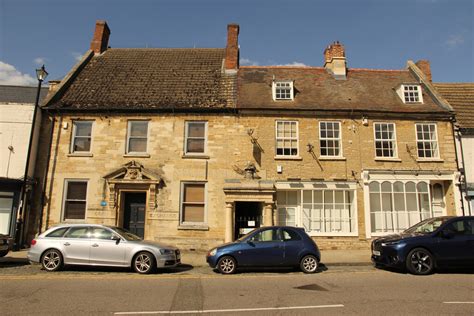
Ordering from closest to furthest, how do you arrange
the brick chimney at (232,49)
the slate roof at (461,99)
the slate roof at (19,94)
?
the slate roof at (461,99), the slate roof at (19,94), the brick chimney at (232,49)

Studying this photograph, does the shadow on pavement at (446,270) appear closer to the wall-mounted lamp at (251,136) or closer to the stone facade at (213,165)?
the stone facade at (213,165)

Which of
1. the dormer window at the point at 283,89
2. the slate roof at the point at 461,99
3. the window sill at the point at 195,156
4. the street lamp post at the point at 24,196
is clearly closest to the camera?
the street lamp post at the point at 24,196

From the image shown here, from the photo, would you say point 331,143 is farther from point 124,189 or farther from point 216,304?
point 216,304

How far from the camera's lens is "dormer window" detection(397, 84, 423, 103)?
60.5 feet

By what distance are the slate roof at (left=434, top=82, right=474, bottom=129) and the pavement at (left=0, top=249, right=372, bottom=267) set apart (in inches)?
363

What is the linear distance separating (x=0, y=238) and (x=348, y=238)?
14.0m

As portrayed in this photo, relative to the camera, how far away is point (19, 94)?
19.9 metres

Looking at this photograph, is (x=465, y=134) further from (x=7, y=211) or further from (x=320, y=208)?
(x=7, y=211)

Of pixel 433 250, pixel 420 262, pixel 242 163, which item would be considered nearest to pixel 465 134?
pixel 433 250

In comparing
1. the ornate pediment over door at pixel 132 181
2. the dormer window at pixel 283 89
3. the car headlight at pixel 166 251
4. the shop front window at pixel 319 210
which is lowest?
the car headlight at pixel 166 251

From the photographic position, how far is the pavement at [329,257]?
12.8m

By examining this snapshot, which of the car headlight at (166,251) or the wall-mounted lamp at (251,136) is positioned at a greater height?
the wall-mounted lamp at (251,136)

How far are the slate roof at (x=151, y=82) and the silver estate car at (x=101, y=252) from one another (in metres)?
7.98

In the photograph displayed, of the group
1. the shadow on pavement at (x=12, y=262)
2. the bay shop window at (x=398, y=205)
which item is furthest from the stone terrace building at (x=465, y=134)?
the shadow on pavement at (x=12, y=262)
